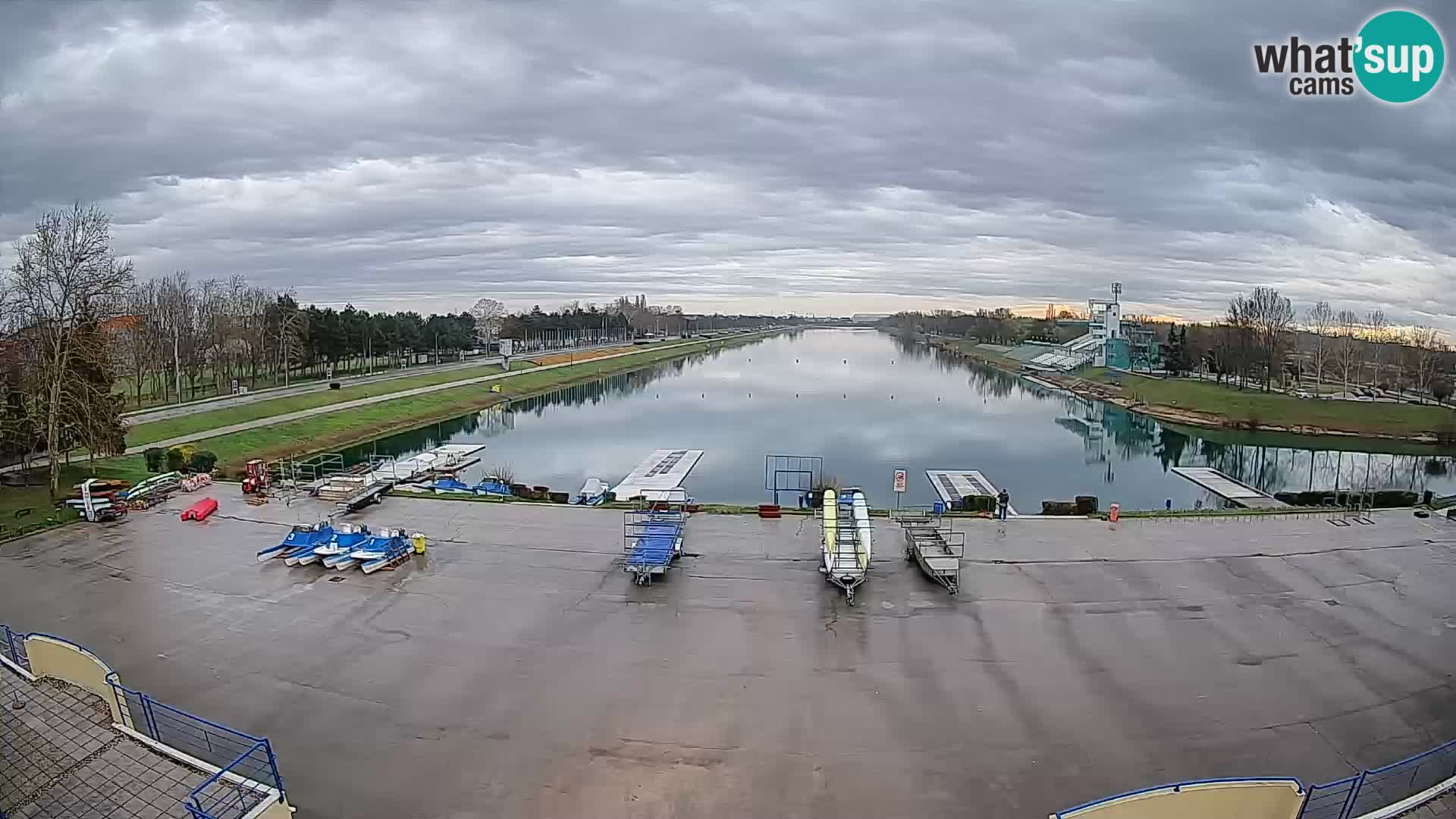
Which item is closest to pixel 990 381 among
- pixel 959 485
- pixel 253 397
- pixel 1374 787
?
pixel 959 485

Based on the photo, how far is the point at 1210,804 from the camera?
631 cm

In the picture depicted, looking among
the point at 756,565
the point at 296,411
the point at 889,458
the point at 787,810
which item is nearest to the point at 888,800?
the point at 787,810

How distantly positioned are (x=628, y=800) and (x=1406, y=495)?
68.4 ft

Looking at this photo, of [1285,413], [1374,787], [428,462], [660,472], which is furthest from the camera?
[1285,413]

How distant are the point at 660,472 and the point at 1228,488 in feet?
70.0

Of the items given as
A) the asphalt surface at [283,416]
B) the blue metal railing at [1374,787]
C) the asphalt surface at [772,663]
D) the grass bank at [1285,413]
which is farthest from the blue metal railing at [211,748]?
the grass bank at [1285,413]

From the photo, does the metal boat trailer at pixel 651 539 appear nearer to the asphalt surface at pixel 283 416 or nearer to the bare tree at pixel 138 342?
the asphalt surface at pixel 283 416

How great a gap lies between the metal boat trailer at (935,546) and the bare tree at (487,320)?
90163 millimetres

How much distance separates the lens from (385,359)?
82.4 metres

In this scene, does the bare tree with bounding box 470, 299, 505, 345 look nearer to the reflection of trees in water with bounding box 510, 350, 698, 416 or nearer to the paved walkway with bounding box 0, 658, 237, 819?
the reflection of trees in water with bounding box 510, 350, 698, 416

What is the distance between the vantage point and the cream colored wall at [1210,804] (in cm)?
614

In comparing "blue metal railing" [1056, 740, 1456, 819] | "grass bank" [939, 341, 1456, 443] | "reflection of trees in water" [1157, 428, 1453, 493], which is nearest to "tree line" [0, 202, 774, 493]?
"blue metal railing" [1056, 740, 1456, 819]

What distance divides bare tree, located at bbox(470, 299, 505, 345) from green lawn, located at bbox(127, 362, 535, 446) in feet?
150

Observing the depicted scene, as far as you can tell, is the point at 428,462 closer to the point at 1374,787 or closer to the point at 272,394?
the point at 272,394
